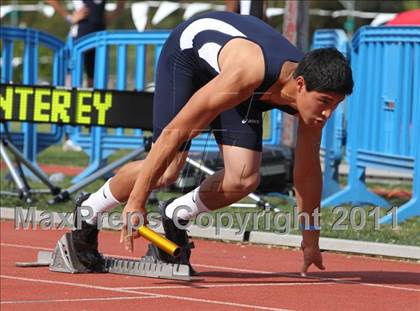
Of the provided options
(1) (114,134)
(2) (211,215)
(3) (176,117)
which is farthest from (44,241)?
(1) (114,134)

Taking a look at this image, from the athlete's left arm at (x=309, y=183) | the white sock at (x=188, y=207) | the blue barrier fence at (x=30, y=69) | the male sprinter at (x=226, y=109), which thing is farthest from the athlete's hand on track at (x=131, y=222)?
the blue barrier fence at (x=30, y=69)

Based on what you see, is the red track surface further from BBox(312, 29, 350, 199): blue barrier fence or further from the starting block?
BBox(312, 29, 350, 199): blue barrier fence

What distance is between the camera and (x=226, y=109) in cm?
681

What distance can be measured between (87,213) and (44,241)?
1.89m

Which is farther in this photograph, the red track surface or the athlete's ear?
the red track surface

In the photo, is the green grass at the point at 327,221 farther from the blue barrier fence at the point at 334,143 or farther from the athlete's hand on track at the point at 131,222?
the athlete's hand on track at the point at 131,222

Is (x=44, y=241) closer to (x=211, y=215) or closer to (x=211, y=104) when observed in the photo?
(x=211, y=215)

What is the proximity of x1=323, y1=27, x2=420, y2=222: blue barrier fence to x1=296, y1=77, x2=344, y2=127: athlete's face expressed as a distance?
12.8ft

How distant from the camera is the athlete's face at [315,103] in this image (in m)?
6.67

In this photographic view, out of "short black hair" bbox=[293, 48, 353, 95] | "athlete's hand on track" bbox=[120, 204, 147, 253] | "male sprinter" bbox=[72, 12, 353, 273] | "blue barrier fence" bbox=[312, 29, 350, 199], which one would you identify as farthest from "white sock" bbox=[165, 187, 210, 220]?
"blue barrier fence" bbox=[312, 29, 350, 199]

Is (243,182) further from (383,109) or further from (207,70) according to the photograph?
(383,109)

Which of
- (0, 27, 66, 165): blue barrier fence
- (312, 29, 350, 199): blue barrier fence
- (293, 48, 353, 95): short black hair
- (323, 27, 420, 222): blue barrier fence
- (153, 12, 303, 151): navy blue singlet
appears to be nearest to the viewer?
(293, 48, 353, 95): short black hair

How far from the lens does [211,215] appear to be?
10750 mm

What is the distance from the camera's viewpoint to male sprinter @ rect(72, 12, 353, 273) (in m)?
6.67
